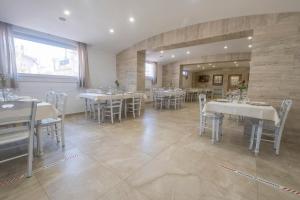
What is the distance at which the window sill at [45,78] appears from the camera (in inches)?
149

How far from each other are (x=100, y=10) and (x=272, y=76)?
394cm

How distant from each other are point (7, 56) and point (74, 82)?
1732 millimetres

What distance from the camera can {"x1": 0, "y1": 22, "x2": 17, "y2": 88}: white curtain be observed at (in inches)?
131

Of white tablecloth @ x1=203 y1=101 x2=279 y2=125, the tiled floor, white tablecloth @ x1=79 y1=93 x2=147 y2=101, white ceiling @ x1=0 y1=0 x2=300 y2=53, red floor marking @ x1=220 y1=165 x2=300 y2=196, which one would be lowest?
red floor marking @ x1=220 y1=165 x2=300 y2=196

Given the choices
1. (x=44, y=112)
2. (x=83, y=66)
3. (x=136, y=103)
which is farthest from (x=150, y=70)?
(x=44, y=112)

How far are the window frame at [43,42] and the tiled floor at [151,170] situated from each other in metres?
2.21

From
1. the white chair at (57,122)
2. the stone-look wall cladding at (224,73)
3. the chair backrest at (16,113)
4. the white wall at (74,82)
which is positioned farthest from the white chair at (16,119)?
the stone-look wall cladding at (224,73)

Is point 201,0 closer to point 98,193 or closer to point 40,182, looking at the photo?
point 98,193

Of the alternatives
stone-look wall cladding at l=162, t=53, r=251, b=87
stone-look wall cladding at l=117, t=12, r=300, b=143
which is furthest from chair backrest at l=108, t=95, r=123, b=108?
stone-look wall cladding at l=162, t=53, r=251, b=87

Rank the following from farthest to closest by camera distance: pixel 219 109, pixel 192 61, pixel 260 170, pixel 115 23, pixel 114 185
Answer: pixel 192 61, pixel 115 23, pixel 219 109, pixel 260 170, pixel 114 185

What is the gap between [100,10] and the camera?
3256mm

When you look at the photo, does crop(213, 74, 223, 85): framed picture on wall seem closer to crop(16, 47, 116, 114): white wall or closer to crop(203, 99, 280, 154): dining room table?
crop(16, 47, 116, 114): white wall

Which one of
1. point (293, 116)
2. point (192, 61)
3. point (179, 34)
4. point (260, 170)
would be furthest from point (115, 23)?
point (192, 61)

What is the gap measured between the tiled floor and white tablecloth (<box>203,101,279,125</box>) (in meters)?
0.61
